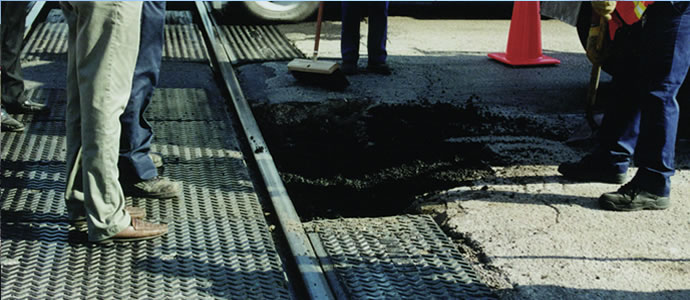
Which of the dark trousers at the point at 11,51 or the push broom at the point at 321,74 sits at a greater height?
the dark trousers at the point at 11,51

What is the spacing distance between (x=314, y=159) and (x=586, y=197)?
1736mm

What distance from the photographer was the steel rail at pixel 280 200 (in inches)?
120

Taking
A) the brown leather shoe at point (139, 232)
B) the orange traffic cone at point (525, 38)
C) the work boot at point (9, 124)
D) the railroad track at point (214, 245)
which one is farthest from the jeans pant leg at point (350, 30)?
the brown leather shoe at point (139, 232)

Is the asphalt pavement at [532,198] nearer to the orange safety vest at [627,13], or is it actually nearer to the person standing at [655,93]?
the person standing at [655,93]

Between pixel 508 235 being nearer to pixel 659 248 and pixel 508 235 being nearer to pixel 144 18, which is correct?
pixel 659 248

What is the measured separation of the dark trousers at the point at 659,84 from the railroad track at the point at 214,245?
1.24 metres

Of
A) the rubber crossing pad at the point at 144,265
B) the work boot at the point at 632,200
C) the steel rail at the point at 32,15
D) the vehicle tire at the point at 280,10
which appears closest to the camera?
the rubber crossing pad at the point at 144,265

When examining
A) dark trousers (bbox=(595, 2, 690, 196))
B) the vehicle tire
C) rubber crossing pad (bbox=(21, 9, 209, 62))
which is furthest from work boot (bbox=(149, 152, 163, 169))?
the vehicle tire

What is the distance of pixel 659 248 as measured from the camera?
3.45 meters

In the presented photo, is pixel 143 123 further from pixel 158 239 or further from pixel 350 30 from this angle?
pixel 350 30

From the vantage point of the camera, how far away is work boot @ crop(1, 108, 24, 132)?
4720 millimetres

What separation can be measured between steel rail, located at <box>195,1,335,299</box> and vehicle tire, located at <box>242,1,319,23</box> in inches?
80.9

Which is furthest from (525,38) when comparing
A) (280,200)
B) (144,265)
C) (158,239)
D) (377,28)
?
(144,265)

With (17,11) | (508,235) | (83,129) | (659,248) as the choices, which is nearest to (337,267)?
(508,235)
